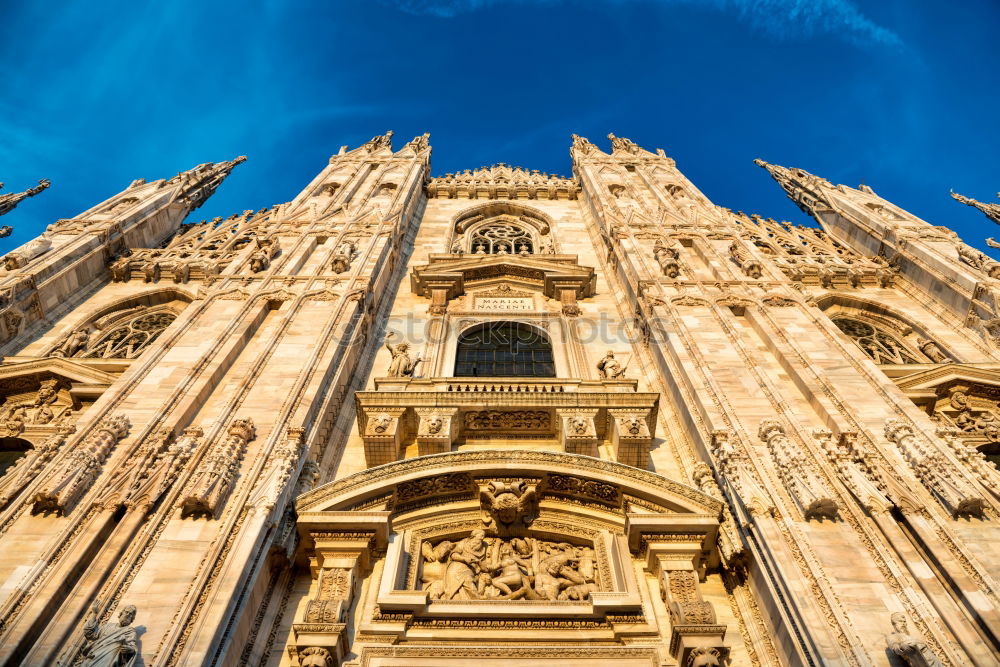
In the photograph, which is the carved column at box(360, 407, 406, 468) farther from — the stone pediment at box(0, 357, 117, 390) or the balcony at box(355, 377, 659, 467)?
the stone pediment at box(0, 357, 117, 390)


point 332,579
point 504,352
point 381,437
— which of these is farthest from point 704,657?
point 504,352

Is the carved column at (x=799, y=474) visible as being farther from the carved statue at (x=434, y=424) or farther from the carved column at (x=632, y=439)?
the carved statue at (x=434, y=424)

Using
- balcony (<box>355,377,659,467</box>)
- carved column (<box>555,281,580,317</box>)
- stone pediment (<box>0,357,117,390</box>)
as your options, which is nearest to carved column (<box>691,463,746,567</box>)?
balcony (<box>355,377,659,467</box>)

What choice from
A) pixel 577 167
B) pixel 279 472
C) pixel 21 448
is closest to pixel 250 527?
pixel 279 472

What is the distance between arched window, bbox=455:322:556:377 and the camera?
1589cm

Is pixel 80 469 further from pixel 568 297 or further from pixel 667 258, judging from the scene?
pixel 667 258

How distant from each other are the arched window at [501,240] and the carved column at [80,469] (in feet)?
50.9

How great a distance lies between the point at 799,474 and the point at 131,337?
52.9 ft

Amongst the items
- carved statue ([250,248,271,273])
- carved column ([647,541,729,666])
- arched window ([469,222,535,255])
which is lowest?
carved column ([647,541,729,666])

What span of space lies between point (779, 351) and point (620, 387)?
3.28 meters

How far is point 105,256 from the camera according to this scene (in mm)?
19172

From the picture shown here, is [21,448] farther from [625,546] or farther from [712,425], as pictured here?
[712,425]

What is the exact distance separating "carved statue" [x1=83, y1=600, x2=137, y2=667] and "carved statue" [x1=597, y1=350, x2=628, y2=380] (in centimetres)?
924

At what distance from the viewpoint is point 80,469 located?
9.05 meters
